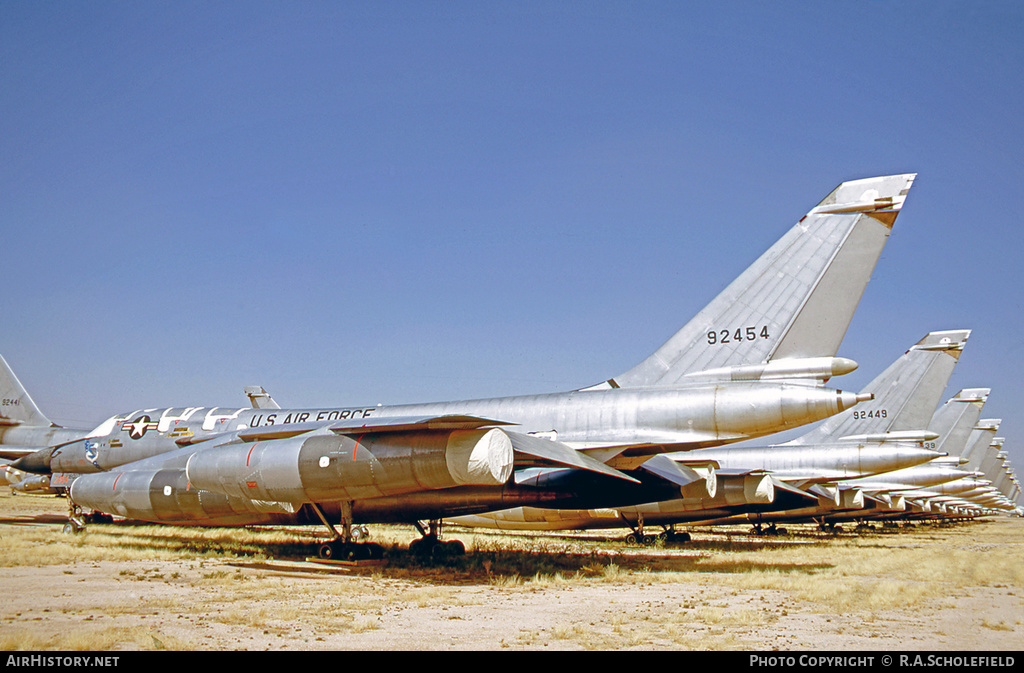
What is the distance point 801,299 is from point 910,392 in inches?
652

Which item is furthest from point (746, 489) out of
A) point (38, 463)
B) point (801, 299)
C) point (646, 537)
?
point (38, 463)

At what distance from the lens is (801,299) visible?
38.0 feet

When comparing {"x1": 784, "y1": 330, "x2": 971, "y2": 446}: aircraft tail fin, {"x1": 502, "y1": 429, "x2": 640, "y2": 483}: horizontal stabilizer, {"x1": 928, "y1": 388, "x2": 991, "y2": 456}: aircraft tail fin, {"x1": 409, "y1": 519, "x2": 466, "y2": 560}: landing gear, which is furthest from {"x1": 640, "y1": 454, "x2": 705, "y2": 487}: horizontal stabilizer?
{"x1": 928, "y1": 388, "x2": 991, "y2": 456}: aircraft tail fin

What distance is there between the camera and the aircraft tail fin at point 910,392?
25.0 meters

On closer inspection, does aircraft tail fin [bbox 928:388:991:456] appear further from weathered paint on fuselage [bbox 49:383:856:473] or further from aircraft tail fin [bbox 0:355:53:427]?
aircraft tail fin [bbox 0:355:53:427]

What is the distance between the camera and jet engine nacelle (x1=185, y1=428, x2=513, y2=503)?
9.55 meters

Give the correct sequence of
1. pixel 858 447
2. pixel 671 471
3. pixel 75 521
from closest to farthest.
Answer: pixel 671 471, pixel 75 521, pixel 858 447

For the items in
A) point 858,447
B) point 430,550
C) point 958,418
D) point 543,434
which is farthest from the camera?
point 958,418

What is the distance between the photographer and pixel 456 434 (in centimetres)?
970

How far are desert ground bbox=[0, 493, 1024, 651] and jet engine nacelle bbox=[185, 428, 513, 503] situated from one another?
1257 mm

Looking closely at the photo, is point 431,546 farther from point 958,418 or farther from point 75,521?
point 958,418

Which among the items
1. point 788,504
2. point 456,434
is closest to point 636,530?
point 788,504

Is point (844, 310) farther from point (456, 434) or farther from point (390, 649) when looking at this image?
point (390, 649)

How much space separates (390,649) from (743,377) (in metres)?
7.59
